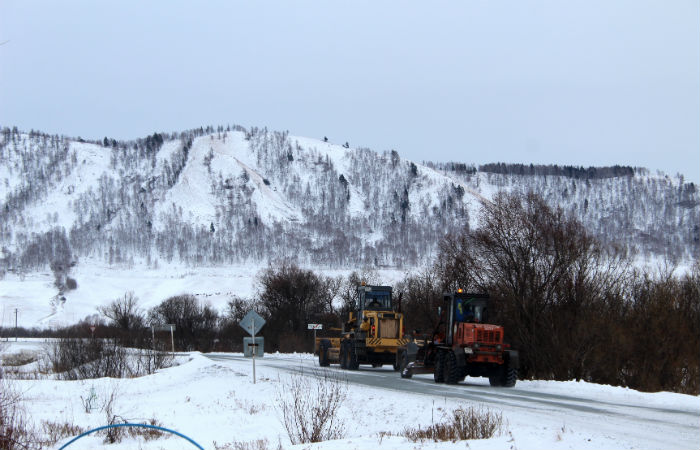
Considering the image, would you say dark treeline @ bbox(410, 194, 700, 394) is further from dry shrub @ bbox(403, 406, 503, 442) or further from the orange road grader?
dry shrub @ bbox(403, 406, 503, 442)

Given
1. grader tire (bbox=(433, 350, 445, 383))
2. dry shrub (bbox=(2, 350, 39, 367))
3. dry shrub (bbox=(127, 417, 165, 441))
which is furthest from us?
dry shrub (bbox=(2, 350, 39, 367))

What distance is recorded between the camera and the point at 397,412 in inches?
782

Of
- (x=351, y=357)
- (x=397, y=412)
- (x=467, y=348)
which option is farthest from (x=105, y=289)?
(x=397, y=412)

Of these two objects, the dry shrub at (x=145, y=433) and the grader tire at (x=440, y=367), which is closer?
the dry shrub at (x=145, y=433)

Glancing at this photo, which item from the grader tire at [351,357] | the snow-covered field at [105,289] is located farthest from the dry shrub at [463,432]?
the snow-covered field at [105,289]

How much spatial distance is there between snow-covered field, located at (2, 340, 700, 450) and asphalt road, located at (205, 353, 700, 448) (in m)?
0.02

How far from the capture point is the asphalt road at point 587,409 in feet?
→ 49.2

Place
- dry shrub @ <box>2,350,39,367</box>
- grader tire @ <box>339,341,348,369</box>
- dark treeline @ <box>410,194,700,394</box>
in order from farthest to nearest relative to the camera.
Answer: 1. dry shrub @ <box>2,350,39,367</box>
2. grader tire @ <box>339,341,348,369</box>
3. dark treeline @ <box>410,194,700,394</box>

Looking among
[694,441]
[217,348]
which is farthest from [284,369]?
[217,348]

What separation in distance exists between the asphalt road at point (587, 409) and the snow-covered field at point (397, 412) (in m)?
0.02

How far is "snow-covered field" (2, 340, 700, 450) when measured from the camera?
45.3 ft

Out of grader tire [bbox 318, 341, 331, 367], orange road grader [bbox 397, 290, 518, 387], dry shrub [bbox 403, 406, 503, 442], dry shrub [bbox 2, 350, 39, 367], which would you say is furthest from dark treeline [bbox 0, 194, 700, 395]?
dry shrub [bbox 2, 350, 39, 367]

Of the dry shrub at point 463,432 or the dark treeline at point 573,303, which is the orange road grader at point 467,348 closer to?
the dark treeline at point 573,303

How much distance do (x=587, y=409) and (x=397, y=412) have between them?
455 centimetres
